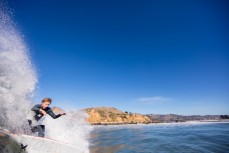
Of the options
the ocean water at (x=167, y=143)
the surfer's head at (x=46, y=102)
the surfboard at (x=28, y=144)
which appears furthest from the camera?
the ocean water at (x=167, y=143)

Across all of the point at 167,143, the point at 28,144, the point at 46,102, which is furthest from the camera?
the point at 167,143

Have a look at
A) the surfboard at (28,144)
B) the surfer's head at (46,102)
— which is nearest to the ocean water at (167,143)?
the surfboard at (28,144)

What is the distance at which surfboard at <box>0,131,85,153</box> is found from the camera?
18.4 ft

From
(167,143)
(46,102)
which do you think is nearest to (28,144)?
(46,102)

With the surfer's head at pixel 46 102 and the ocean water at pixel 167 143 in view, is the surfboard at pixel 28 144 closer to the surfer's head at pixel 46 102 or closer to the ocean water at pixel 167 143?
the surfer's head at pixel 46 102

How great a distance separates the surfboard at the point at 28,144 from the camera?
5.62 metres

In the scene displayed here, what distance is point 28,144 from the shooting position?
6.31 meters

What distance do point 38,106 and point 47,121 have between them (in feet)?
17.9

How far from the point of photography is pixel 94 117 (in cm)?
11688

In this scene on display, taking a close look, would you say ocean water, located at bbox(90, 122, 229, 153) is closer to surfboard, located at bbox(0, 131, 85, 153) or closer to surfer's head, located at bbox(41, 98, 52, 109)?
surfboard, located at bbox(0, 131, 85, 153)

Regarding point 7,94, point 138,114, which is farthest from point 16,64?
point 138,114

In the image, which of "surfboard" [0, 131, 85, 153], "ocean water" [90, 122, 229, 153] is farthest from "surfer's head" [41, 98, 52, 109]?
"ocean water" [90, 122, 229, 153]

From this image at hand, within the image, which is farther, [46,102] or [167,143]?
[167,143]

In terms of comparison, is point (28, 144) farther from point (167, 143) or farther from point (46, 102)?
point (167, 143)
